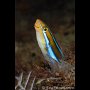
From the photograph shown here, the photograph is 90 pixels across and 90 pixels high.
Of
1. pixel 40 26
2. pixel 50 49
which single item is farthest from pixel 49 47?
pixel 40 26

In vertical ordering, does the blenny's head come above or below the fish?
above

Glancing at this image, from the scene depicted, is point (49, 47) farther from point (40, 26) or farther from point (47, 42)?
point (40, 26)

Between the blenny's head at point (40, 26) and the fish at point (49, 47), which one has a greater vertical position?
the blenny's head at point (40, 26)

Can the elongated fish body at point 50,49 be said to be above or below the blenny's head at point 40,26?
below

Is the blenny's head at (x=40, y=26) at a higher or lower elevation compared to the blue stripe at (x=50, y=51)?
higher

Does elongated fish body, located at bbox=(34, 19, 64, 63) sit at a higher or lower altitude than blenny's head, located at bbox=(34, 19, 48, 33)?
lower

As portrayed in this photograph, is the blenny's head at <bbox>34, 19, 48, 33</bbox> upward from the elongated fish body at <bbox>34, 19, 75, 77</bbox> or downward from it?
upward
